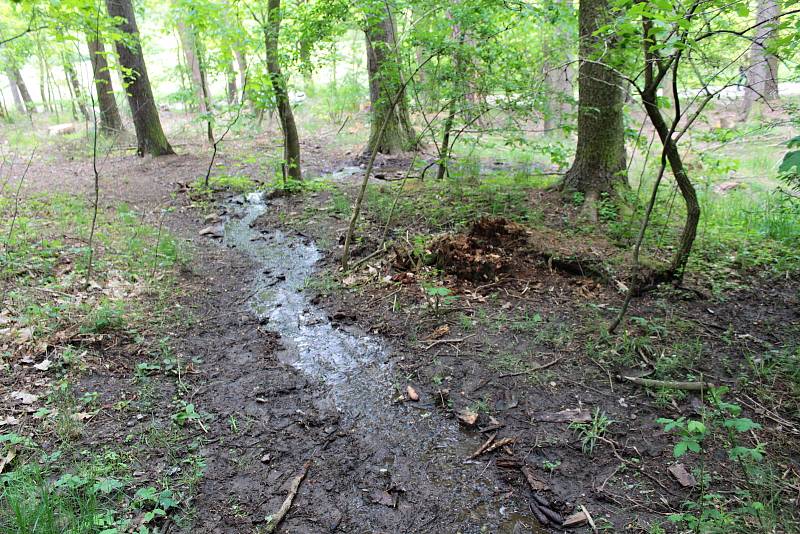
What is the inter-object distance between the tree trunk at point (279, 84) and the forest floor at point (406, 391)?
3516mm

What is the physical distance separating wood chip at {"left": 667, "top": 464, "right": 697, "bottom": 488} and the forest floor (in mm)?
11

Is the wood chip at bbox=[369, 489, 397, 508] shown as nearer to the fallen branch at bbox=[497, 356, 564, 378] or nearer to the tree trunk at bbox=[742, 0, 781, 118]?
the fallen branch at bbox=[497, 356, 564, 378]

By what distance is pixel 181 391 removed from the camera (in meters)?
3.68

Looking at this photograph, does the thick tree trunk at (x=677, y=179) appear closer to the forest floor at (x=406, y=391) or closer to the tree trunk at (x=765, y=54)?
the forest floor at (x=406, y=391)

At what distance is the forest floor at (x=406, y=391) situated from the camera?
8.71 ft

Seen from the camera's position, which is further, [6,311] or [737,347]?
[6,311]

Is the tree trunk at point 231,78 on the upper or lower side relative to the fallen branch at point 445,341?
upper

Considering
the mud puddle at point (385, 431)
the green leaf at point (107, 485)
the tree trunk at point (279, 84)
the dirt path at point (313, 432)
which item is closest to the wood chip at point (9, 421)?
the green leaf at point (107, 485)

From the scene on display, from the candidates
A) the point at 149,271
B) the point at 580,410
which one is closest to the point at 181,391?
the point at 149,271

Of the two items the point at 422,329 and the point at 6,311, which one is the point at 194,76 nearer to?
the point at 6,311

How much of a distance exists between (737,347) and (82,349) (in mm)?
5325

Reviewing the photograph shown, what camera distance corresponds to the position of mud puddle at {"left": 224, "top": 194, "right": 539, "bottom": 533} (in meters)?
2.71

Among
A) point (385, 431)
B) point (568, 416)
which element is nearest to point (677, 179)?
point (568, 416)

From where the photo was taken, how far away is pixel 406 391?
3.72m
